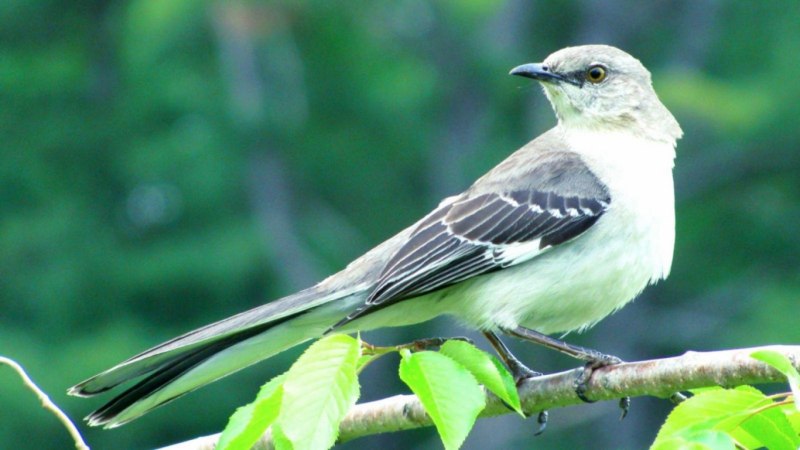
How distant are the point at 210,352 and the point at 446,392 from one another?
1548mm

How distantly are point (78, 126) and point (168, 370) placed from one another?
722 inches

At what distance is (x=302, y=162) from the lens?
2130cm

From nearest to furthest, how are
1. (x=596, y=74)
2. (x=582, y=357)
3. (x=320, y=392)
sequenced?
(x=320, y=392) < (x=582, y=357) < (x=596, y=74)

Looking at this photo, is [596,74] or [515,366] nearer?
[515,366]

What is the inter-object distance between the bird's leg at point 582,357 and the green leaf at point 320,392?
3.06 ft

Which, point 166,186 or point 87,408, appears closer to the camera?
point 87,408

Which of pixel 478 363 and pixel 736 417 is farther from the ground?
pixel 478 363

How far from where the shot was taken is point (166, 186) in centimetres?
2091

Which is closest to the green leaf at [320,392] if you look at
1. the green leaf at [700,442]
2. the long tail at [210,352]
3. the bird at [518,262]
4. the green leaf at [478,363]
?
the green leaf at [478,363]

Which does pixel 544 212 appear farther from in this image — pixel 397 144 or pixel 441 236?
pixel 397 144

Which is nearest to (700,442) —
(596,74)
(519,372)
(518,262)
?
(519,372)

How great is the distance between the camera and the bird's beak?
5652 mm

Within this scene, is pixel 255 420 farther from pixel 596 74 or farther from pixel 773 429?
pixel 596 74

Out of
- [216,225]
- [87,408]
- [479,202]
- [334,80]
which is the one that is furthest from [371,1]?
[479,202]
